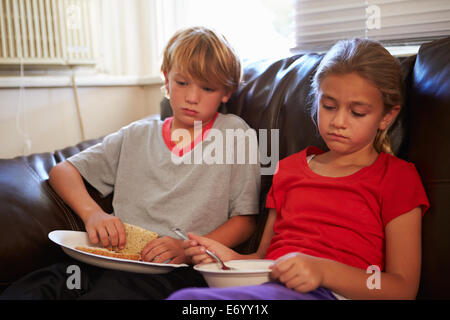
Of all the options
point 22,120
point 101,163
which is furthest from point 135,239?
point 22,120

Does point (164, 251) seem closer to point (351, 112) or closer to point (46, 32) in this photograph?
point (351, 112)

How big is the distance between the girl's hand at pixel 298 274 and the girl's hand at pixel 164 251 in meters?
0.32

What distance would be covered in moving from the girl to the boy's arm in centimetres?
25

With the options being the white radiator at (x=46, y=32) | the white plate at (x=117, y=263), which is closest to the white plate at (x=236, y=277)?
the white plate at (x=117, y=263)

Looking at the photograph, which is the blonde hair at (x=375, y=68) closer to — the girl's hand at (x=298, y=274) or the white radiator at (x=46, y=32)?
the girl's hand at (x=298, y=274)

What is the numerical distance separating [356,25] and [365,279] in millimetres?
961

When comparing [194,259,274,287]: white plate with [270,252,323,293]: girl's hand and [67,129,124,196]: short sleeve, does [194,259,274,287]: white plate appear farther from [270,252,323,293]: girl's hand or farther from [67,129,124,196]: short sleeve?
[67,129,124,196]: short sleeve

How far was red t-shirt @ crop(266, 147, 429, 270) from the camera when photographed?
93cm

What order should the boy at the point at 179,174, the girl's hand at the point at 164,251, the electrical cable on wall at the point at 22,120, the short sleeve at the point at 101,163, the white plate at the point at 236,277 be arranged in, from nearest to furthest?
the white plate at the point at 236,277, the girl's hand at the point at 164,251, the boy at the point at 179,174, the short sleeve at the point at 101,163, the electrical cable on wall at the point at 22,120

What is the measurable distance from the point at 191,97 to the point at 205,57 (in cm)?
12

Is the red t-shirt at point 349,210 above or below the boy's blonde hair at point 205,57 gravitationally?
below

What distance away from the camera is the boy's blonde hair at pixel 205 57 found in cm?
122

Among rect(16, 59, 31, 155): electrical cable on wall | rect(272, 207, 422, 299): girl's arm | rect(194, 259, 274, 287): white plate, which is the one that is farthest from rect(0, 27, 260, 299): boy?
rect(16, 59, 31, 155): electrical cable on wall

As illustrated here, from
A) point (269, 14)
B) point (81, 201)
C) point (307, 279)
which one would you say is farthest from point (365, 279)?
point (269, 14)
